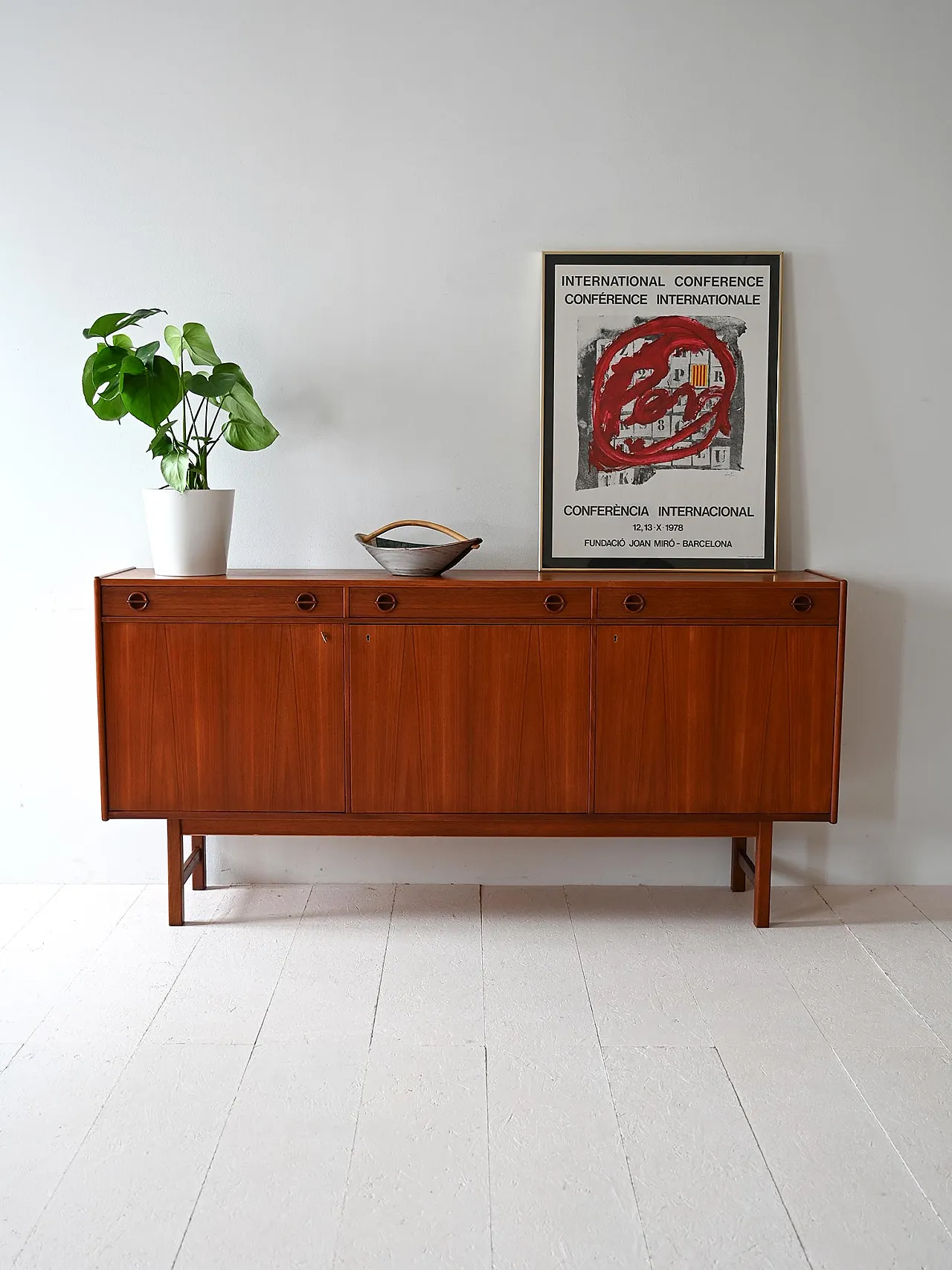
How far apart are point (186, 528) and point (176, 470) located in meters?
0.15

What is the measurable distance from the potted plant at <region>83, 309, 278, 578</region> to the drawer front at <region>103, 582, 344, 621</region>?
0.09 m

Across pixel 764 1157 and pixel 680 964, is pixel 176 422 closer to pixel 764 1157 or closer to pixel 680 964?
pixel 680 964

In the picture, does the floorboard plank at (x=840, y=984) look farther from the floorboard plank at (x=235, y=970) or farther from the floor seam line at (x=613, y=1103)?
the floorboard plank at (x=235, y=970)

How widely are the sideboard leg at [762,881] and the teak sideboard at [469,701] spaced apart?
0.35 feet

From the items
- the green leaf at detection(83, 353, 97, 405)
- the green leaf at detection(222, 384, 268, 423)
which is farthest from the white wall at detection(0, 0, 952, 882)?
the green leaf at detection(83, 353, 97, 405)

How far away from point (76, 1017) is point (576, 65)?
2730mm

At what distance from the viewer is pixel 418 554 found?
279 centimetres

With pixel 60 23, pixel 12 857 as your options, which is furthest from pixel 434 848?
pixel 60 23

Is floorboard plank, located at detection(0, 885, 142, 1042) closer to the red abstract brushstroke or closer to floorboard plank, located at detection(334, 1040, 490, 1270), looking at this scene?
floorboard plank, located at detection(334, 1040, 490, 1270)

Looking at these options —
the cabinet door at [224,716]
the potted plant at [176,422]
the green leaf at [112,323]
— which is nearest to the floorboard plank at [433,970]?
the cabinet door at [224,716]

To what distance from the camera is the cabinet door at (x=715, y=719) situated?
108 inches

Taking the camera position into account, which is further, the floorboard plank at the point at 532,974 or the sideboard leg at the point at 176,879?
the sideboard leg at the point at 176,879

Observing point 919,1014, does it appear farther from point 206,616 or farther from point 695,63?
point 695,63

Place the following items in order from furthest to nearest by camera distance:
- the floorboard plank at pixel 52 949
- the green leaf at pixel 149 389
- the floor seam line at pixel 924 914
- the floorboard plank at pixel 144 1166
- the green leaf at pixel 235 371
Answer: the floor seam line at pixel 924 914 → the green leaf at pixel 235 371 → the green leaf at pixel 149 389 → the floorboard plank at pixel 52 949 → the floorboard plank at pixel 144 1166
